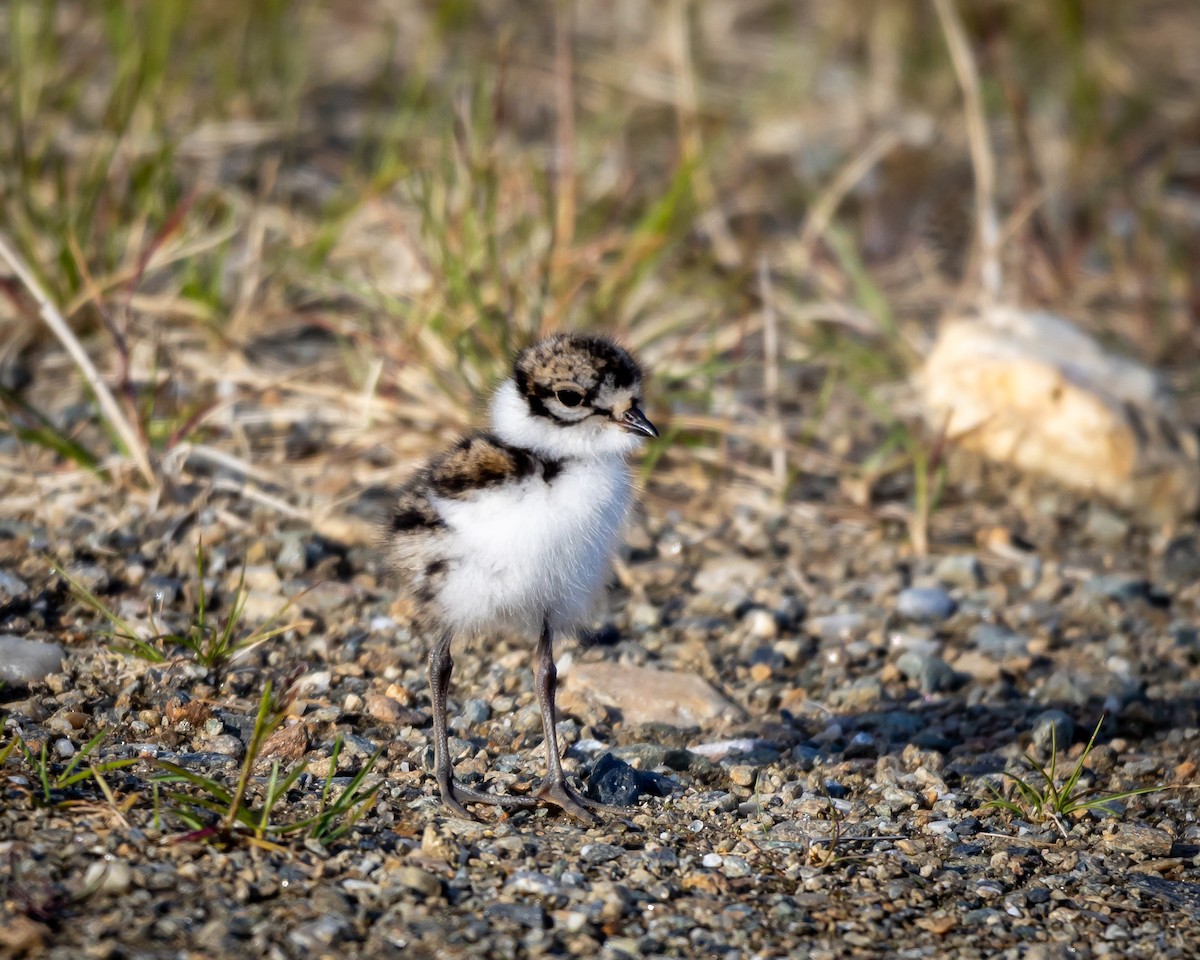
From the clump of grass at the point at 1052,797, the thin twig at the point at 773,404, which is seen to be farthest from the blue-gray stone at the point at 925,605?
the clump of grass at the point at 1052,797

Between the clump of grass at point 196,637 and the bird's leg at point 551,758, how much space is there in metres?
0.56

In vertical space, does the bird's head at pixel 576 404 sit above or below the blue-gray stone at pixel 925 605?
above

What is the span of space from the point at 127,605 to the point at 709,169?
3.26m

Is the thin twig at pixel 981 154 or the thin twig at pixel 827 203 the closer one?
the thin twig at pixel 981 154

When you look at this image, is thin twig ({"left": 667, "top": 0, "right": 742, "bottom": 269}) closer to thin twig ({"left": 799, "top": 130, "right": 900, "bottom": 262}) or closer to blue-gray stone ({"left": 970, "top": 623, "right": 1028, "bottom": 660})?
thin twig ({"left": 799, "top": 130, "right": 900, "bottom": 262})

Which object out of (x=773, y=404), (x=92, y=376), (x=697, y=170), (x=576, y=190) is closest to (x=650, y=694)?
(x=773, y=404)

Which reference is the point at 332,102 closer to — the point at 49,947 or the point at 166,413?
the point at 166,413

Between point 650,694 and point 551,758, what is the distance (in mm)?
534

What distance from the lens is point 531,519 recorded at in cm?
287

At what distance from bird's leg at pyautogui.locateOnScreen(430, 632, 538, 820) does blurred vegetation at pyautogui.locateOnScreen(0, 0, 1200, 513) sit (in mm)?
1300

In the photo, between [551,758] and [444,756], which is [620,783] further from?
[444,756]

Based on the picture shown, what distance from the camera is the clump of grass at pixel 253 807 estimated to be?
2564 mm

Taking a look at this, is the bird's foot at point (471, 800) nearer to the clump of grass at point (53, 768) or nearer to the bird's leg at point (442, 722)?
the bird's leg at point (442, 722)

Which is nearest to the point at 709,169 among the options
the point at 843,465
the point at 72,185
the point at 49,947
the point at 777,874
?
the point at 843,465
